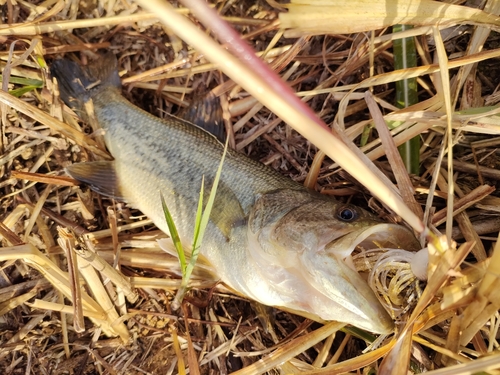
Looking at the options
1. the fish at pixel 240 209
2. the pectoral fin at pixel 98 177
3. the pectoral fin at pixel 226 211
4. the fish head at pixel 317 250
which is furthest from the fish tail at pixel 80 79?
the fish head at pixel 317 250

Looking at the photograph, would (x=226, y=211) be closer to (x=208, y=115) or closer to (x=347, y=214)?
(x=347, y=214)

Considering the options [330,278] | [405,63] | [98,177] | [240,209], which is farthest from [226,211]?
[405,63]

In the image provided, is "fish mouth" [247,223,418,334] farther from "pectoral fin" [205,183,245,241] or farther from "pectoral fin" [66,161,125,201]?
"pectoral fin" [66,161,125,201]

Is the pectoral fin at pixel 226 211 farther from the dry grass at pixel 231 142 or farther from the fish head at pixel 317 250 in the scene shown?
the dry grass at pixel 231 142

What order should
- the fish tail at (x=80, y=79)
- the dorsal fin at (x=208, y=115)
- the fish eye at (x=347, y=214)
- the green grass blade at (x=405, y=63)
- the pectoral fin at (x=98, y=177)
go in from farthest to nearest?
the fish tail at (x=80, y=79) → the dorsal fin at (x=208, y=115) → the pectoral fin at (x=98, y=177) → the green grass blade at (x=405, y=63) → the fish eye at (x=347, y=214)

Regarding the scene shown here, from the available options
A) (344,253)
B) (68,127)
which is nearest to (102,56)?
(68,127)
